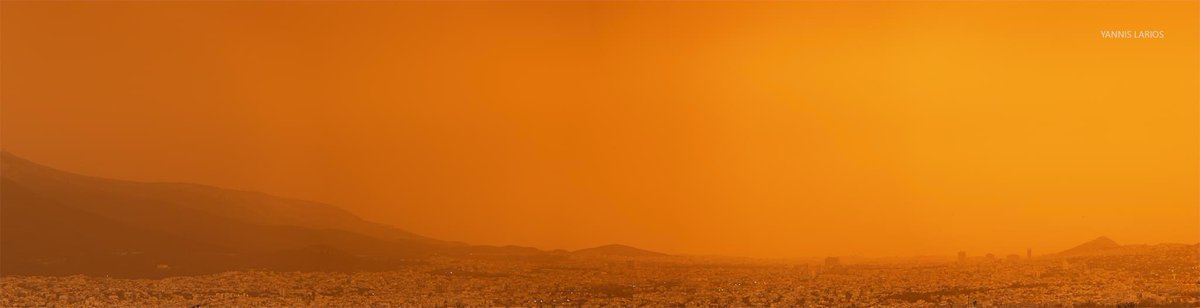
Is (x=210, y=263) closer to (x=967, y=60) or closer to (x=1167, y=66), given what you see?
(x=967, y=60)

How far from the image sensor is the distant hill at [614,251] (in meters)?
12.5

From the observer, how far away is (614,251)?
1255 centimetres

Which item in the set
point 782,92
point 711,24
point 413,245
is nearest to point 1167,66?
point 782,92

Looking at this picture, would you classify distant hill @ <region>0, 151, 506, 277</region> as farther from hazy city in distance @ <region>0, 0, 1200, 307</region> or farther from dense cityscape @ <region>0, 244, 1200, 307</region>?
dense cityscape @ <region>0, 244, 1200, 307</region>

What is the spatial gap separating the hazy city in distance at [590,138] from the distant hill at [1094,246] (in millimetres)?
34

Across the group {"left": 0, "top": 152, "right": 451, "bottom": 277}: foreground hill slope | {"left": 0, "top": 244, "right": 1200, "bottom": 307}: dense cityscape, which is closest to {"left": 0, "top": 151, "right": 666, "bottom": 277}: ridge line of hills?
{"left": 0, "top": 152, "right": 451, "bottom": 277}: foreground hill slope

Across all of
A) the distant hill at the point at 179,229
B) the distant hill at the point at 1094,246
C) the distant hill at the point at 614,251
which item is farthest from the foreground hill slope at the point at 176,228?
the distant hill at the point at 1094,246

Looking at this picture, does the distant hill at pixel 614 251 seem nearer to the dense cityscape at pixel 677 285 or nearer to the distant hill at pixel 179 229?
the dense cityscape at pixel 677 285

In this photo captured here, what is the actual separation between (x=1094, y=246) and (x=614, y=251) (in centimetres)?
504

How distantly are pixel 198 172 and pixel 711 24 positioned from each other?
5.76 m

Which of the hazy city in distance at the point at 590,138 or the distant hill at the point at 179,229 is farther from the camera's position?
the distant hill at the point at 179,229

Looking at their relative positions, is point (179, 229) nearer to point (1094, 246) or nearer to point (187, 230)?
point (187, 230)

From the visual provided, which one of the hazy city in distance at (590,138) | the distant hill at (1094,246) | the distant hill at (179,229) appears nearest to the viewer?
the hazy city in distance at (590,138)

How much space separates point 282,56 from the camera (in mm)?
12438
